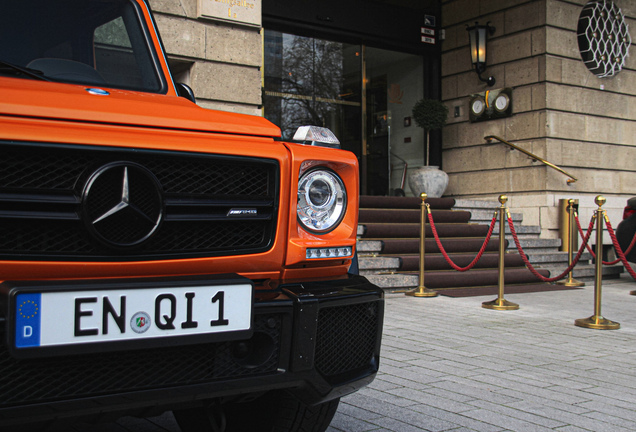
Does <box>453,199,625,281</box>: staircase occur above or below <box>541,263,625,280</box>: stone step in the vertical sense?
above

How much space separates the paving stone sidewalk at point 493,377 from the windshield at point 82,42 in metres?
1.54

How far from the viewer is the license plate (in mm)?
1549

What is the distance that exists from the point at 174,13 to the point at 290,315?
6.57m

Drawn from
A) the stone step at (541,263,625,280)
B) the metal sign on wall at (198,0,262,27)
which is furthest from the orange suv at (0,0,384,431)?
the stone step at (541,263,625,280)

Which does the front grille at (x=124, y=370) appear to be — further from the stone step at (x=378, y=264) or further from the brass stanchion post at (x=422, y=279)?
the stone step at (x=378, y=264)

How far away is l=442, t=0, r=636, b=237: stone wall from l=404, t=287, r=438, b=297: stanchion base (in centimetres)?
409

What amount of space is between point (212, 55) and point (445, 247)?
13.5 feet

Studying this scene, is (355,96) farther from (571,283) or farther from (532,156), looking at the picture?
(571,283)

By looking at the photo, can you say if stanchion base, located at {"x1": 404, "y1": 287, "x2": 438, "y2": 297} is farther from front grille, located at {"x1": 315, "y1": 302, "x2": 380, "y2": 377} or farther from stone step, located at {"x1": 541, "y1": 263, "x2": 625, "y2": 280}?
front grille, located at {"x1": 315, "y1": 302, "x2": 380, "y2": 377}

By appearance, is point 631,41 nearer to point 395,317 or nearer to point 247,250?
point 395,317

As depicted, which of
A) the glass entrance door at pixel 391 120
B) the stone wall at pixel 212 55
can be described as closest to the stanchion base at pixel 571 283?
the glass entrance door at pixel 391 120

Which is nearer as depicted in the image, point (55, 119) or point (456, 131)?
point (55, 119)

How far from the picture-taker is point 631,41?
12.0 meters

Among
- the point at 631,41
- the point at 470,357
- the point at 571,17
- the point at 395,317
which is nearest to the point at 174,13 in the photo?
the point at 395,317
